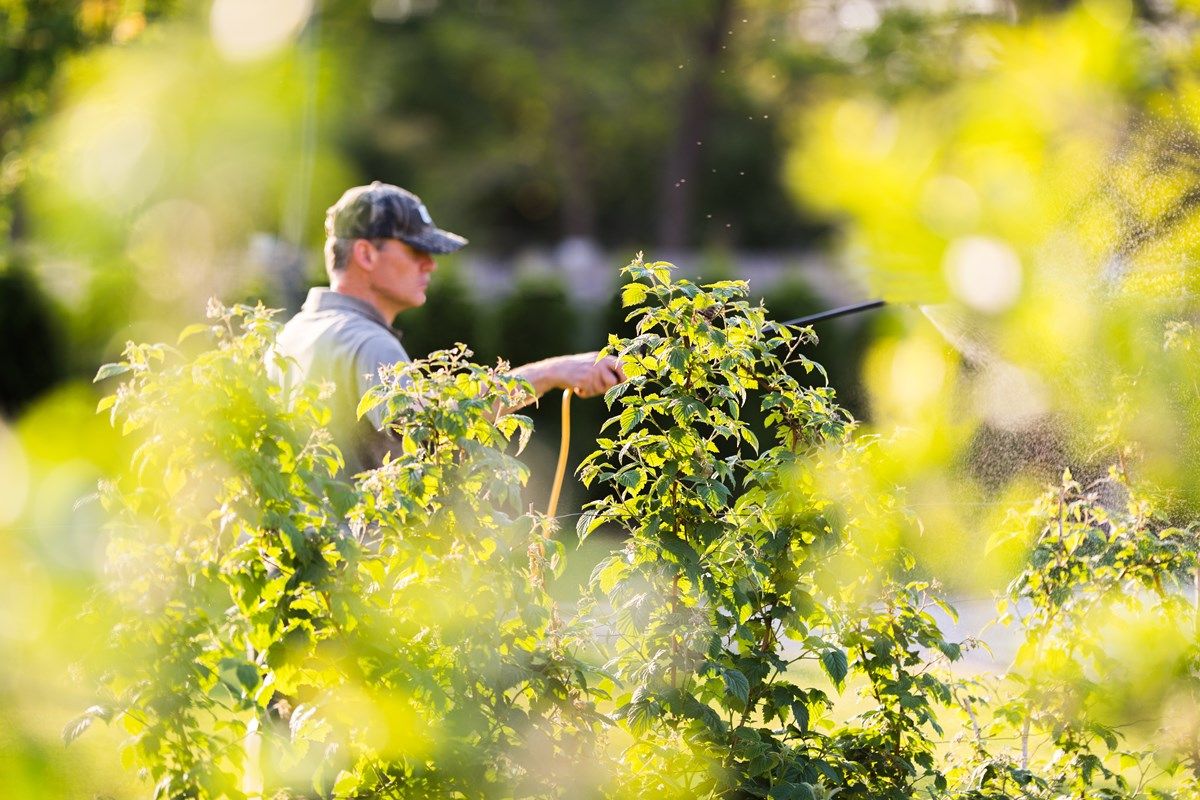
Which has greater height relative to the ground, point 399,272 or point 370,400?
point 370,400

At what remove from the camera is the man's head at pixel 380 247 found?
12.1 feet

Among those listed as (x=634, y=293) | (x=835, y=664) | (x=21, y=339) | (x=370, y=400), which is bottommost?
(x=21, y=339)

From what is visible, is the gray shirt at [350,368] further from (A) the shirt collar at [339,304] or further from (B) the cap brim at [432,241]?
(B) the cap brim at [432,241]

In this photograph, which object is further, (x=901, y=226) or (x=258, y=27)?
(x=258, y=27)

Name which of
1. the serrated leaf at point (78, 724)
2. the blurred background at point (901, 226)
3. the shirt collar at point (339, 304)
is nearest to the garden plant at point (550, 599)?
the serrated leaf at point (78, 724)

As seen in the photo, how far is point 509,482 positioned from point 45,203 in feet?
3.92

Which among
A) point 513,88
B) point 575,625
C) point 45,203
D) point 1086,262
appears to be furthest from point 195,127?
point 513,88

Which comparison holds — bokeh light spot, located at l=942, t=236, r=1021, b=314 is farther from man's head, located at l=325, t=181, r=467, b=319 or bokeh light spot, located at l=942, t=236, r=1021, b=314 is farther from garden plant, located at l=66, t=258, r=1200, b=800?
man's head, located at l=325, t=181, r=467, b=319

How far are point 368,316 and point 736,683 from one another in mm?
1558

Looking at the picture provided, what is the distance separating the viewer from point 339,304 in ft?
11.8

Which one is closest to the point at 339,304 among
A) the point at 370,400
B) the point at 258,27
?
the point at 370,400

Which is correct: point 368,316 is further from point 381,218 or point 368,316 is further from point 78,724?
point 78,724

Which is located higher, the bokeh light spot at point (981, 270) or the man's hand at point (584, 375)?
the bokeh light spot at point (981, 270)

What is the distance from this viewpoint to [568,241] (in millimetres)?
32312
